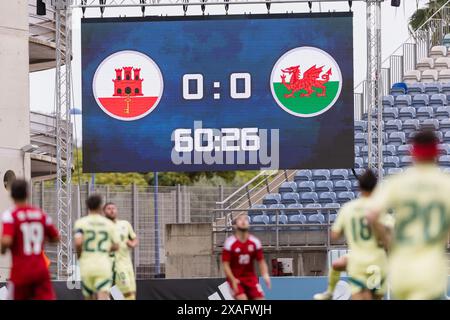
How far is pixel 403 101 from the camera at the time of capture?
131 ft

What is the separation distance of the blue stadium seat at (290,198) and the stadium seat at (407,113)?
4.54 m

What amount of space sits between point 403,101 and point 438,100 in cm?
91

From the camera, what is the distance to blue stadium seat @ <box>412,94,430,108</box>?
3966 centimetres

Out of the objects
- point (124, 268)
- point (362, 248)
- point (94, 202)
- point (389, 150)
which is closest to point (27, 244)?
point (94, 202)

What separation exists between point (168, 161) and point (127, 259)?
32.2 feet

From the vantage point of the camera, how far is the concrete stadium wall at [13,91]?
118ft

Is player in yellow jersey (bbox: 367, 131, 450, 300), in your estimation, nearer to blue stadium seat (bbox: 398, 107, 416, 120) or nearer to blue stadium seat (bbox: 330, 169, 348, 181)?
blue stadium seat (bbox: 330, 169, 348, 181)

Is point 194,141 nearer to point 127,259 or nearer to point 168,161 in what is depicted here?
point 168,161

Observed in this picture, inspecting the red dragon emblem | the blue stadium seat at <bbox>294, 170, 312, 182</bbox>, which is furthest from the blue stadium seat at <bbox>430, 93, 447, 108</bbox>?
the red dragon emblem

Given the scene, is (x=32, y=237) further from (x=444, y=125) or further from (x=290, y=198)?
(x=444, y=125)

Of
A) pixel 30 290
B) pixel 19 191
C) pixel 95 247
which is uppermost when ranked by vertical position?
pixel 19 191

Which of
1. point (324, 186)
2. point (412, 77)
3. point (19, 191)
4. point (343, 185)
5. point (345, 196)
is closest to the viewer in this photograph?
point (19, 191)

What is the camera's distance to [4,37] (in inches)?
1422

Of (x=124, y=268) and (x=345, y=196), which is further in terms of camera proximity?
(x=345, y=196)
